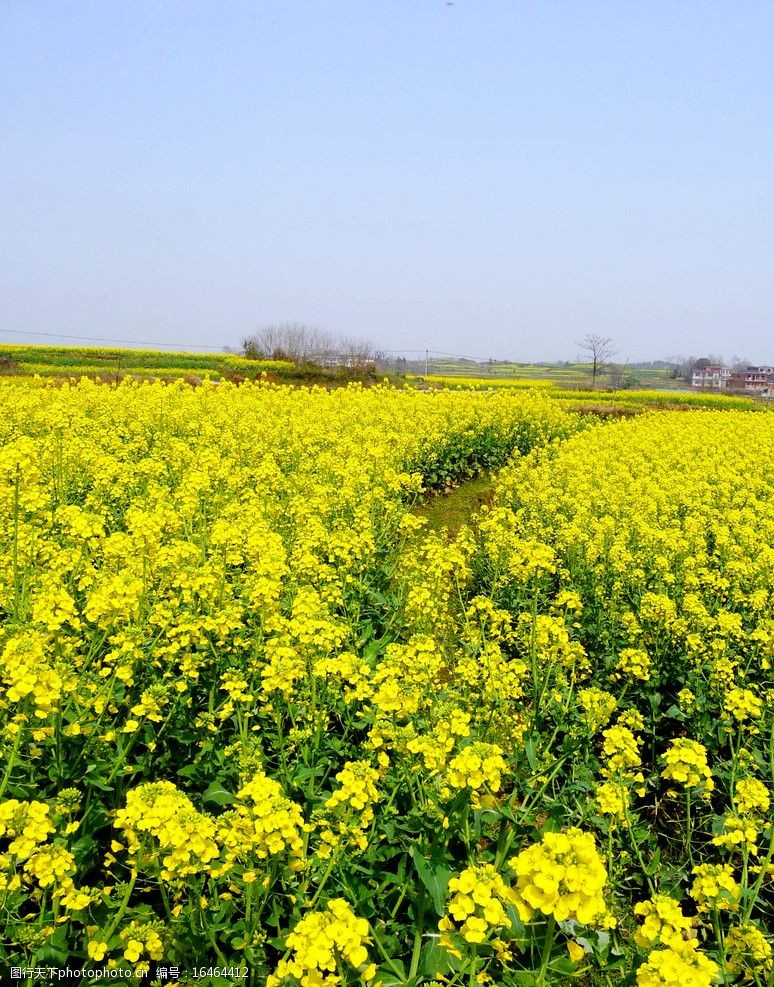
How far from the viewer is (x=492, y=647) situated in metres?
3.63

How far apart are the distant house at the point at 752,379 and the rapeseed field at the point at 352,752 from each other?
92.2 m

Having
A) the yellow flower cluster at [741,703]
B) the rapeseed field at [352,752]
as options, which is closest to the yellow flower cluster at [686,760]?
the rapeseed field at [352,752]

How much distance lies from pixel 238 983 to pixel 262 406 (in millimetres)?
10171

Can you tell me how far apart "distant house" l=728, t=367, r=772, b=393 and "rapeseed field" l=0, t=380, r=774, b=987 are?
92.2 meters

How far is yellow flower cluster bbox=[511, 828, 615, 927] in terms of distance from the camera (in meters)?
1.50

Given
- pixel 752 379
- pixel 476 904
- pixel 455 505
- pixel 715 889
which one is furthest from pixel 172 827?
pixel 752 379

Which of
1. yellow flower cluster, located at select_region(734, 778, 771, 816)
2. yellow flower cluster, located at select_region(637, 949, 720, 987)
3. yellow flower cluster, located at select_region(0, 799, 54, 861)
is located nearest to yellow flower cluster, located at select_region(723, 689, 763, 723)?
yellow flower cluster, located at select_region(734, 778, 771, 816)

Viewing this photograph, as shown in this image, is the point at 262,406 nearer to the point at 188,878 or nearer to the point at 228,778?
the point at 228,778

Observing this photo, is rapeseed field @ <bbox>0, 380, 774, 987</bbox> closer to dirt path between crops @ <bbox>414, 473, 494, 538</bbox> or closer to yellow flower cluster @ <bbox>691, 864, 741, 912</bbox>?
yellow flower cluster @ <bbox>691, 864, 741, 912</bbox>

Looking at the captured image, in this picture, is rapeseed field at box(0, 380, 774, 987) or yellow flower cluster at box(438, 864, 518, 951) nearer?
yellow flower cluster at box(438, 864, 518, 951)

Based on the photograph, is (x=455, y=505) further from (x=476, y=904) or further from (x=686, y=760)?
(x=476, y=904)

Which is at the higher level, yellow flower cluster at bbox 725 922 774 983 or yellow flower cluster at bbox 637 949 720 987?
yellow flower cluster at bbox 637 949 720 987

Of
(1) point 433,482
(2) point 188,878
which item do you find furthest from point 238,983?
(1) point 433,482

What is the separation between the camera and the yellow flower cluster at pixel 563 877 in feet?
4.92
